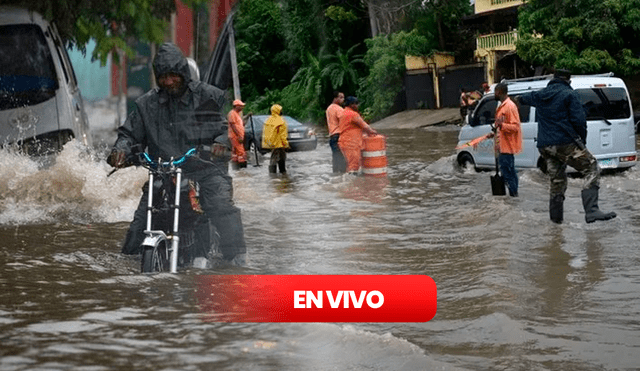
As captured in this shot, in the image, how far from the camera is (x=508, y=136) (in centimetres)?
1287

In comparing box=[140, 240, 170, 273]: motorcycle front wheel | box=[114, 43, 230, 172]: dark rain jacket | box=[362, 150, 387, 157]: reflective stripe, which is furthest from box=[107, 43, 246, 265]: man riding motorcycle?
box=[362, 150, 387, 157]: reflective stripe

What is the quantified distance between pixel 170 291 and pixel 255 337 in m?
1.25

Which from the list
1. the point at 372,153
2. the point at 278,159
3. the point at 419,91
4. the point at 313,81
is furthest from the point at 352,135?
the point at 313,81

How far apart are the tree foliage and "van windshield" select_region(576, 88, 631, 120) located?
659 centimetres

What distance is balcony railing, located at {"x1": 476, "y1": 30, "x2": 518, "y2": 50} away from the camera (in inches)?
1631

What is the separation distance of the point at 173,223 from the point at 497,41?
37426 mm

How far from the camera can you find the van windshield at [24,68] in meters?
11.2

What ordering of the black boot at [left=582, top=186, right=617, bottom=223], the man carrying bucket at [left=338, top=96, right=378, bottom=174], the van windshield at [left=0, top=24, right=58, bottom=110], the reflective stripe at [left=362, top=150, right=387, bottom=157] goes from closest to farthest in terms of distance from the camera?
the black boot at [left=582, top=186, right=617, bottom=223]
the van windshield at [left=0, top=24, right=58, bottom=110]
the man carrying bucket at [left=338, top=96, right=378, bottom=174]
the reflective stripe at [left=362, top=150, right=387, bottom=157]

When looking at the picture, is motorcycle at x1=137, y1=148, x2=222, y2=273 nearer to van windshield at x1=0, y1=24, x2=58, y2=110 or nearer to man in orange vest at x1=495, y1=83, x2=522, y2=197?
van windshield at x1=0, y1=24, x2=58, y2=110

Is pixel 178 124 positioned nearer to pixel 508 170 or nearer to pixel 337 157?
pixel 508 170

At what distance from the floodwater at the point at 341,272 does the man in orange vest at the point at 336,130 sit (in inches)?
101

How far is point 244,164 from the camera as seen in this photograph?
21141 millimetres

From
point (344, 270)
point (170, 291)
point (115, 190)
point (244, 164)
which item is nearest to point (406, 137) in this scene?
point (244, 164)

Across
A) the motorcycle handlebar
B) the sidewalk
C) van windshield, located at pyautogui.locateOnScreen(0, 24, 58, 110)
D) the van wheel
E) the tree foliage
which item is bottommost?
the van wheel
